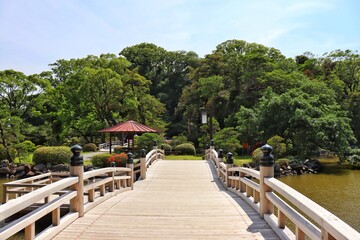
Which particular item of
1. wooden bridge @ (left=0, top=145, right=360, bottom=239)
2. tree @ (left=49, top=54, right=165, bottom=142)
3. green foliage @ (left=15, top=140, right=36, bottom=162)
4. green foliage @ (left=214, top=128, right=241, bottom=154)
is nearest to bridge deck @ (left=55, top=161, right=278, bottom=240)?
wooden bridge @ (left=0, top=145, right=360, bottom=239)

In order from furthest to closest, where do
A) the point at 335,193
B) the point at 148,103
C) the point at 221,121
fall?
1. the point at 221,121
2. the point at 148,103
3. the point at 335,193

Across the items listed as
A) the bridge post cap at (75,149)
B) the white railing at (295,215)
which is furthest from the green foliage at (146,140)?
the bridge post cap at (75,149)

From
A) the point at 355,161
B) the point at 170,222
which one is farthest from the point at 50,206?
the point at 355,161

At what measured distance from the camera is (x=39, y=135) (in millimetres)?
32719

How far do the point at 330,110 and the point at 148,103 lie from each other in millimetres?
15280

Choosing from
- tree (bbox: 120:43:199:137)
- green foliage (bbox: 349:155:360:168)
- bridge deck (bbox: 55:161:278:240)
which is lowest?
green foliage (bbox: 349:155:360:168)

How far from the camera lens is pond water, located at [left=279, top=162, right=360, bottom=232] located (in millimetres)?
10625

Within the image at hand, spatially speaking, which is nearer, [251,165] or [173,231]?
[173,231]

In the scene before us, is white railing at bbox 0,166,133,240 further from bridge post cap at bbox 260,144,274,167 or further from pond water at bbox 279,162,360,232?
pond water at bbox 279,162,360,232

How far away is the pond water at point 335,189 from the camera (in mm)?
10625

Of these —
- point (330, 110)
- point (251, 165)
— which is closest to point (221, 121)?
point (330, 110)

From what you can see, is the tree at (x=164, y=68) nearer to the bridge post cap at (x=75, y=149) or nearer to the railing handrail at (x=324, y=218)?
the bridge post cap at (x=75, y=149)

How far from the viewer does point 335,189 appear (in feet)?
48.8

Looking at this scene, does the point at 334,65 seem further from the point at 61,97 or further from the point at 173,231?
the point at 173,231
